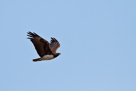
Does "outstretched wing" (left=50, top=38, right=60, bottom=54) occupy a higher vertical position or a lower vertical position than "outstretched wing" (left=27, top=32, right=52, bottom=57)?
higher

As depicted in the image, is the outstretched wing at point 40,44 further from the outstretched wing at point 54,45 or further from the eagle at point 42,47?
the outstretched wing at point 54,45

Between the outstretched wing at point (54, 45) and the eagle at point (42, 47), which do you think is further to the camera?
the outstretched wing at point (54, 45)

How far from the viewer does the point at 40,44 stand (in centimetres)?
2116

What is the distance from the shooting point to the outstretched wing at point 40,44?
20953 millimetres

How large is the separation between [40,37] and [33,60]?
1.31 meters

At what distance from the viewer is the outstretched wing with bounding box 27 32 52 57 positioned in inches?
825

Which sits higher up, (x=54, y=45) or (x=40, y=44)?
(x=54, y=45)

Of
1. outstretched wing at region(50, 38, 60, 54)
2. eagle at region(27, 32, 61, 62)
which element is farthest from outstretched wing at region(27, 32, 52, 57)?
outstretched wing at region(50, 38, 60, 54)

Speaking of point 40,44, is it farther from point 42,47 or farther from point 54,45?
point 54,45

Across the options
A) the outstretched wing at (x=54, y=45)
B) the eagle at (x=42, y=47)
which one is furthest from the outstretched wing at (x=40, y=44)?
the outstretched wing at (x=54, y=45)

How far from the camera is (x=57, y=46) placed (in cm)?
2408

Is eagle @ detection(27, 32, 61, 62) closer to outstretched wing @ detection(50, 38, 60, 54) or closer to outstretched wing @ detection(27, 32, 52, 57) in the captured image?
outstretched wing @ detection(27, 32, 52, 57)

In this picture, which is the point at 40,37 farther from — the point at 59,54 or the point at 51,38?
the point at 51,38

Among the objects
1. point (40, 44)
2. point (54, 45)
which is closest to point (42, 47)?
point (40, 44)
